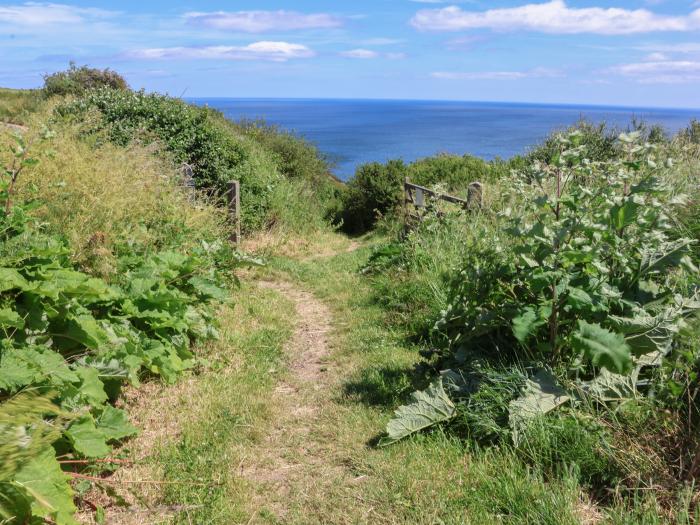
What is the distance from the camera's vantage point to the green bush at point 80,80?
3012cm

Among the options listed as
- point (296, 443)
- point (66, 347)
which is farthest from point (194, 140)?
point (296, 443)

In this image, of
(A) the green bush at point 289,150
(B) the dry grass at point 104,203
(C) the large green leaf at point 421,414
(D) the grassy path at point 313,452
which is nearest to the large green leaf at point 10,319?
(D) the grassy path at point 313,452

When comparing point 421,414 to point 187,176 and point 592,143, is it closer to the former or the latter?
point 187,176

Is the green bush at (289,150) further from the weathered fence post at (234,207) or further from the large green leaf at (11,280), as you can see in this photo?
the large green leaf at (11,280)

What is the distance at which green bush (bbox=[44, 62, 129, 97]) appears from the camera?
3012cm

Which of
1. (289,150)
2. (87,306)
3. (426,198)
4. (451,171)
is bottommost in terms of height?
(87,306)

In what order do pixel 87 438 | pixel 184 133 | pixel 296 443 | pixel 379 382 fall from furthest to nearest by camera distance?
pixel 184 133 → pixel 379 382 → pixel 296 443 → pixel 87 438

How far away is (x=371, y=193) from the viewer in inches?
693

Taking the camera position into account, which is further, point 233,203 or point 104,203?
point 233,203

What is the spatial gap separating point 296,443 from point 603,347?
224 centimetres

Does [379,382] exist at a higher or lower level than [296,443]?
higher

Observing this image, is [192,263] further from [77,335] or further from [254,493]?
[254,493]

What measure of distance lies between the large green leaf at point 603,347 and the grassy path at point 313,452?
0.76 meters

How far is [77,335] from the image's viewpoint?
13.3ft
